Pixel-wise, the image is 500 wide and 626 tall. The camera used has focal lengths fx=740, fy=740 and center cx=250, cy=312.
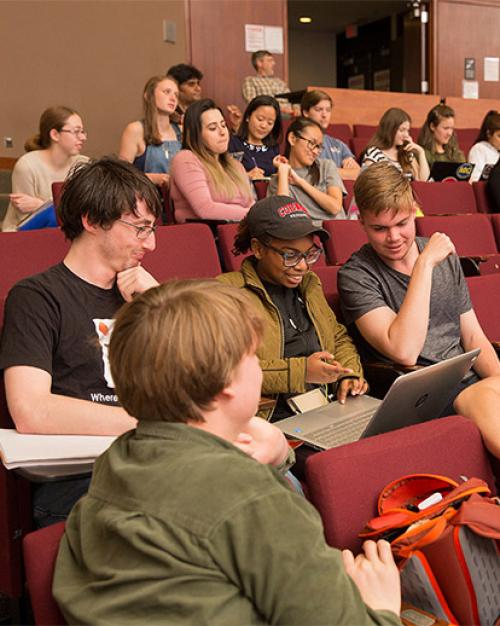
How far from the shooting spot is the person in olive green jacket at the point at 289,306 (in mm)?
1732

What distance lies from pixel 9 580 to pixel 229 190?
1.96 meters

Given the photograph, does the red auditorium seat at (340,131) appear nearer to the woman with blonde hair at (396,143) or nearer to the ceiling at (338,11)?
the woman with blonde hair at (396,143)

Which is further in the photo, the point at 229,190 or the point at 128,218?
the point at 229,190

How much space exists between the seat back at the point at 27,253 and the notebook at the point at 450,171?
9.53 ft

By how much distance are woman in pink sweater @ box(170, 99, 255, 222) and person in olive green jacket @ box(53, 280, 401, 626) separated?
7.30ft

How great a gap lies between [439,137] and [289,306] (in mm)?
3627

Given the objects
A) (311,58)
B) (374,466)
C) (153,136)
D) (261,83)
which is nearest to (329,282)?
(374,466)

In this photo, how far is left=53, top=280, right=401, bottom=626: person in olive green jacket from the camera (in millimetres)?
761

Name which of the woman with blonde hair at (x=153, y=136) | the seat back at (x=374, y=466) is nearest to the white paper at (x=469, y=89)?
the woman with blonde hair at (x=153, y=136)

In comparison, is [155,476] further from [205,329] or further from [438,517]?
[438,517]

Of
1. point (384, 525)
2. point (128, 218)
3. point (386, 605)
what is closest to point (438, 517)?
point (384, 525)

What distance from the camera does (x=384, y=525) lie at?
107 cm

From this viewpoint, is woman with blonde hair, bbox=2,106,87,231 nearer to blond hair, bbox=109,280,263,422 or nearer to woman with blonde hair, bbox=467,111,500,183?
woman with blonde hair, bbox=467,111,500,183

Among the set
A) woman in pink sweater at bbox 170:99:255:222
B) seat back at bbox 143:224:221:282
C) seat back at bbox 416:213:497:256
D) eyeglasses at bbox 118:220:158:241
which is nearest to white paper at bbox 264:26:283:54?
woman in pink sweater at bbox 170:99:255:222
